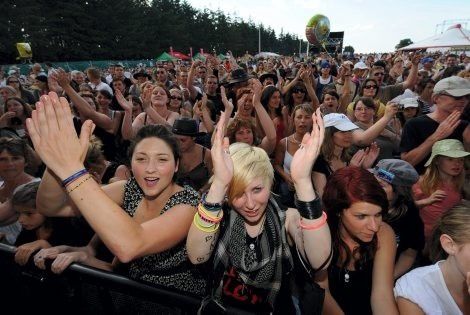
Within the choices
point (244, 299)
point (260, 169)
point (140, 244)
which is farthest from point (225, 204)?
point (140, 244)

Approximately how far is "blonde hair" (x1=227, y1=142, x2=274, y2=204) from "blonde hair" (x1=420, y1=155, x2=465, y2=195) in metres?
1.87

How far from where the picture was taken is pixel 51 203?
1907mm

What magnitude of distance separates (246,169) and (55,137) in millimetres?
913

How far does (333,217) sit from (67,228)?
1730mm

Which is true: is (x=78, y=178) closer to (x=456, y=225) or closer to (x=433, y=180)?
(x=456, y=225)

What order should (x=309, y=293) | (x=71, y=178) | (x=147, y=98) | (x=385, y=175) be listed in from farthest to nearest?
(x=147, y=98), (x=385, y=175), (x=309, y=293), (x=71, y=178)

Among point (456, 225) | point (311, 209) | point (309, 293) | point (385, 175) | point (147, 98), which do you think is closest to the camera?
point (311, 209)

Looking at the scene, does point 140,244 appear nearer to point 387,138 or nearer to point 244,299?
point 244,299

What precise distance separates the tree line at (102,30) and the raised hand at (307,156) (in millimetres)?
41534

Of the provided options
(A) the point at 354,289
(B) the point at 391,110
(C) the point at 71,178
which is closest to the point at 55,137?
(C) the point at 71,178

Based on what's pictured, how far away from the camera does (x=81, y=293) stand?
1.57m

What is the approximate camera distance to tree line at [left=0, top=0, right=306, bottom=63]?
3750 centimetres

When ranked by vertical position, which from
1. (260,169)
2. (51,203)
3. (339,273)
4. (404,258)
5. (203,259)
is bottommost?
(404,258)

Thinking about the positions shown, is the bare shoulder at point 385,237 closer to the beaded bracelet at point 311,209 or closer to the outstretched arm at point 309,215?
the outstretched arm at point 309,215
